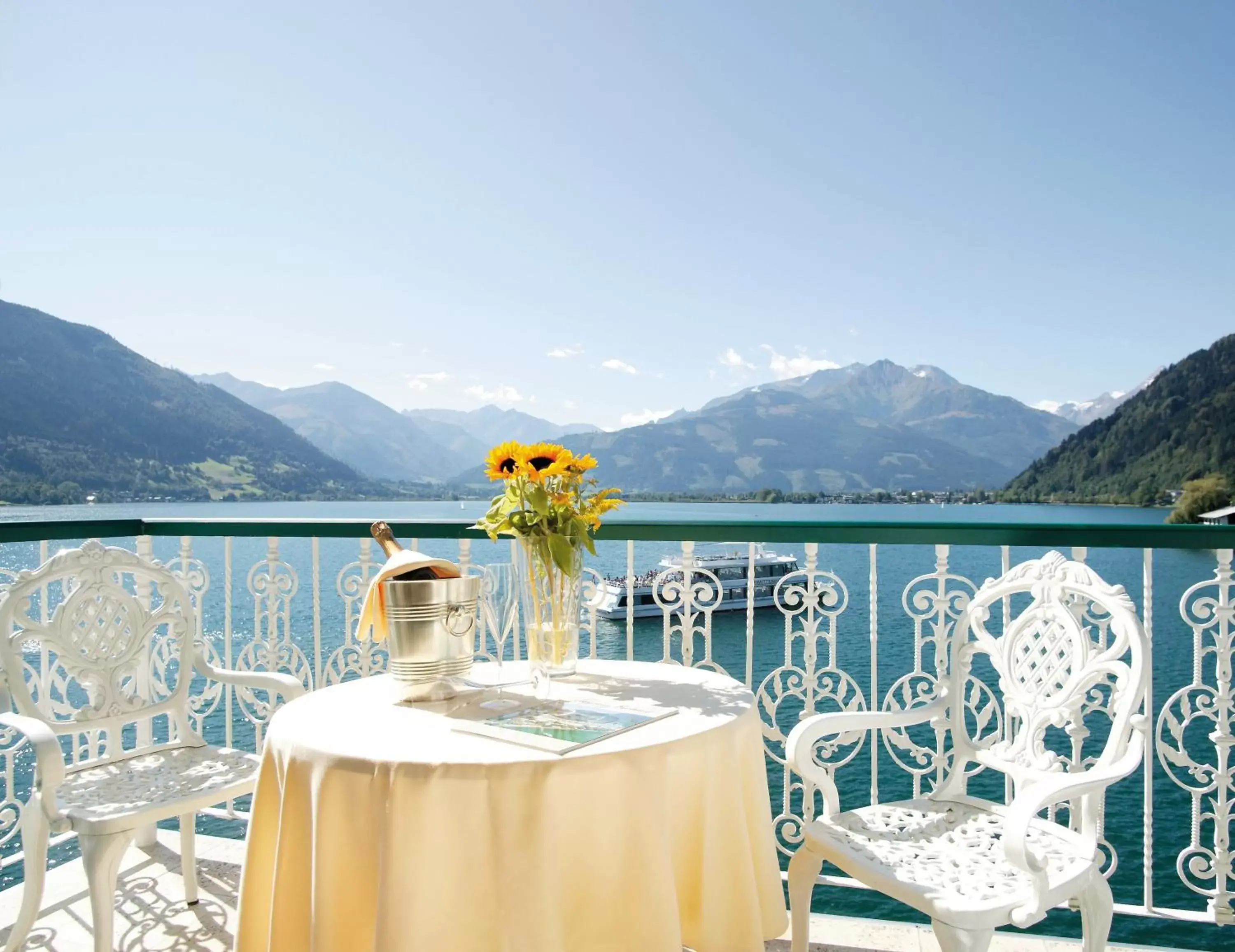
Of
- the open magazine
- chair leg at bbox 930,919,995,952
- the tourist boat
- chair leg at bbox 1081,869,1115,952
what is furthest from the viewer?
the tourist boat

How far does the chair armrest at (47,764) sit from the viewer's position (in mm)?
1796

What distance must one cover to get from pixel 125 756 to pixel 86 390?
36233 mm

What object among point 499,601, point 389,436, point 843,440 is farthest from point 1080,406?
point 499,601

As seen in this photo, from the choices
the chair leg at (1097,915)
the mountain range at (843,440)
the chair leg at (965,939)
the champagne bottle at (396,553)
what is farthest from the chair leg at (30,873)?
the mountain range at (843,440)

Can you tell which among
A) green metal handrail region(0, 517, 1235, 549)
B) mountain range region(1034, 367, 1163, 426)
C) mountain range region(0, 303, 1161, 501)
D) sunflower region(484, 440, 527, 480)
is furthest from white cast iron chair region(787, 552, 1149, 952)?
mountain range region(1034, 367, 1163, 426)

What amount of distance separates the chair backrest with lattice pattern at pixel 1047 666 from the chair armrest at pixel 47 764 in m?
2.11

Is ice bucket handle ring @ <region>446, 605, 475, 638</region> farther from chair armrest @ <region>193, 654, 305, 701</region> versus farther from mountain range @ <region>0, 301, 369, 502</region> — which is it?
mountain range @ <region>0, 301, 369, 502</region>

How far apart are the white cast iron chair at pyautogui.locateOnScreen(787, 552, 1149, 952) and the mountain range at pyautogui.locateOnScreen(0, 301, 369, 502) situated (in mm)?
29096

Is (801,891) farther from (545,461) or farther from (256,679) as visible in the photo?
(256,679)

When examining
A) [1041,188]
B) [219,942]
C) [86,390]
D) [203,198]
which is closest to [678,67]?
[219,942]

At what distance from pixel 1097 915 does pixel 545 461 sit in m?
1.49

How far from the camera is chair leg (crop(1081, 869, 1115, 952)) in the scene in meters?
1.63

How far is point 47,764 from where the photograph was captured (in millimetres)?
1797

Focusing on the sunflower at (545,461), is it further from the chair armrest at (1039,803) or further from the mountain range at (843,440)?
the mountain range at (843,440)
